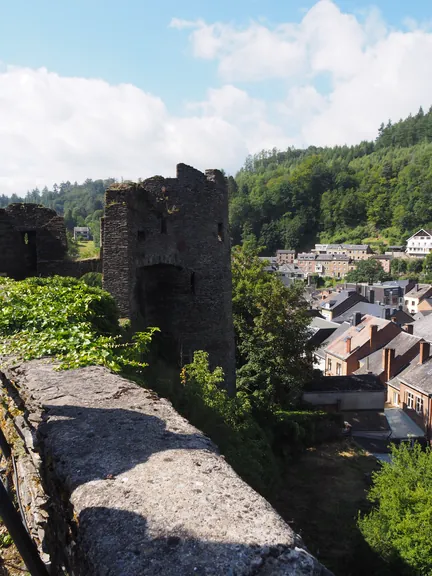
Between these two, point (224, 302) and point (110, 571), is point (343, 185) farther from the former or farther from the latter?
point (110, 571)

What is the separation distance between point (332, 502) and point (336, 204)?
139m

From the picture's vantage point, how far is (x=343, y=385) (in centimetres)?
3070

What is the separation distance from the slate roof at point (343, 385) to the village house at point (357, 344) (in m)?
9.52

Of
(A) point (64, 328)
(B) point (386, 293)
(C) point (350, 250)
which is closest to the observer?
(A) point (64, 328)

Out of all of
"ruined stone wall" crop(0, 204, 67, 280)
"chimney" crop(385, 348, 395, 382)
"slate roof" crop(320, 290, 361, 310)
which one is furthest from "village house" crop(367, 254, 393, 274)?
"ruined stone wall" crop(0, 204, 67, 280)

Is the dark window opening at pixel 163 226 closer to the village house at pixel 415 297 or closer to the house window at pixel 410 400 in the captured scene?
the house window at pixel 410 400

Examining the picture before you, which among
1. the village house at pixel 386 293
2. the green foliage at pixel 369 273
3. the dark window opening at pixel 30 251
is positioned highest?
the dark window opening at pixel 30 251

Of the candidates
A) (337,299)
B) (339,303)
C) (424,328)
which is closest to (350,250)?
(337,299)

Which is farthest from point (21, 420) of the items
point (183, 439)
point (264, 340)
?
point (264, 340)

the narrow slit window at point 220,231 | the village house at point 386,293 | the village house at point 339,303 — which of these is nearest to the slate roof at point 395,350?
the village house at point 339,303

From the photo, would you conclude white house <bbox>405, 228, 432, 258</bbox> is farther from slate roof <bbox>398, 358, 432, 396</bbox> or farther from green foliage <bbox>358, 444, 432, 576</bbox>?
green foliage <bbox>358, 444, 432, 576</bbox>

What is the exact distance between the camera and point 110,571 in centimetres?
245

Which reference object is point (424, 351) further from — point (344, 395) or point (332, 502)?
point (332, 502)

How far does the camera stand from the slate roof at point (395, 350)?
122 ft
